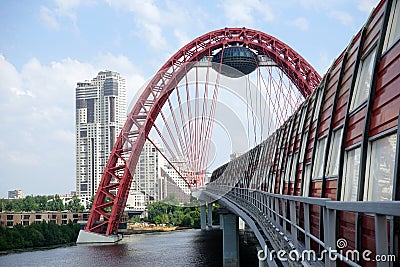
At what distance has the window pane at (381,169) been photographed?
4.80 metres

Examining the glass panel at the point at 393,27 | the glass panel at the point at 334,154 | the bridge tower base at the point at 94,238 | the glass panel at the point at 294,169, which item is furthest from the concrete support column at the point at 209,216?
the glass panel at the point at 393,27

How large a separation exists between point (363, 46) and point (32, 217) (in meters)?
71.4

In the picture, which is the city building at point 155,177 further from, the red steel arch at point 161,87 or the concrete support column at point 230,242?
the concrete support column at point 230,242

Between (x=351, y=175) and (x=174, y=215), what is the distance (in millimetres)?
84263

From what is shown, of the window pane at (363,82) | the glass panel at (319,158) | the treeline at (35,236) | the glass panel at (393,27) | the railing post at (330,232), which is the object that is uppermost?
the glass panel at (393,27)

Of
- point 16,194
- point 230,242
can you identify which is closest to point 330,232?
point 230,242

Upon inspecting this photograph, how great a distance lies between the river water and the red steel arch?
3.59 m

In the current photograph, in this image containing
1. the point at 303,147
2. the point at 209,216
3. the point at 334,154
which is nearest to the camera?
the point at 334,154

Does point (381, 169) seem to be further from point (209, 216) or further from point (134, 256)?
point (209, 216)

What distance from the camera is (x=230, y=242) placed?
114ft

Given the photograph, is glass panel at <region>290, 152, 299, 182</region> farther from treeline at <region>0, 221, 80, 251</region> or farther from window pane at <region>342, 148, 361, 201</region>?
treeline at <region>0, 221, 80, 251</region>

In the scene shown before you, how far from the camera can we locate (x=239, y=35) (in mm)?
49188

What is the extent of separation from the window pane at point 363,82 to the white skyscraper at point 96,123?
144 m

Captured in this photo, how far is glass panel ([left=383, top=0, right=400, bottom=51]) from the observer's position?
5570 mm
